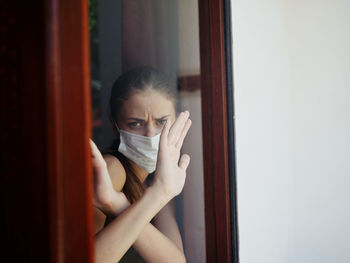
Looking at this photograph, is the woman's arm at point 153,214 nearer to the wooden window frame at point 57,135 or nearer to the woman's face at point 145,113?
the woman's face at point 145,113

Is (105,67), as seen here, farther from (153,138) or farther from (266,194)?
(266,194)

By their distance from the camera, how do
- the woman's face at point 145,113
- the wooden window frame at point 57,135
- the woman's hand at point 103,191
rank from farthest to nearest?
the woman's face at point 145,113 < the woman's hand at point 103,191 < the wooden window frame at point 57,135

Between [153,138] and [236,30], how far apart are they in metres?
0.65

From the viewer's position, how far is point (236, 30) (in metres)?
1.17

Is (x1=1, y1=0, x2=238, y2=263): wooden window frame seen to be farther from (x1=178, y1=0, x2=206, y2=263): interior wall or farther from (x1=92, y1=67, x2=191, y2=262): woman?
(x1=178, y1=0, x2=206, y2=263): interior wall

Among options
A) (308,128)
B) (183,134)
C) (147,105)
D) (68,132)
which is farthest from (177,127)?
(308,128)

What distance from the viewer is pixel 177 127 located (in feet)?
2.90

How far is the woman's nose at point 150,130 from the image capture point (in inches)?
30.1

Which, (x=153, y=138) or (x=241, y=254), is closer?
(x=153, y=138)

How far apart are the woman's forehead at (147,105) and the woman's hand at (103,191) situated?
0.14 meters

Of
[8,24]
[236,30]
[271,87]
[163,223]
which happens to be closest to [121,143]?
[163,223]

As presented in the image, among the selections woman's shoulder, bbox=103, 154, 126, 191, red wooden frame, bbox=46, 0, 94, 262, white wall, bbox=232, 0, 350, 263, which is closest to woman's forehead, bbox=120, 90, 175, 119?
woman's shoulder, bbox=103, 154, 126, 191

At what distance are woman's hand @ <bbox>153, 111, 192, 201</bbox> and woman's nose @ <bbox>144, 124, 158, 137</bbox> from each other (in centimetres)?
3

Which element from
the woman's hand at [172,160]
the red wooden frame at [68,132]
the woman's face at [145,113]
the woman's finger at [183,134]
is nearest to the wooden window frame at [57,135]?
the red wooden frame at [68,132]
